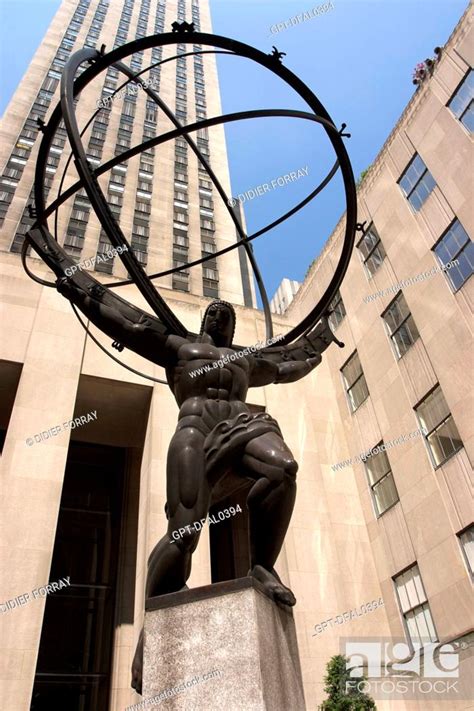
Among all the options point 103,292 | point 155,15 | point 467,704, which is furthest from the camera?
point 155,15

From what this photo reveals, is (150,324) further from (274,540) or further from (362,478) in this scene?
(362,478)

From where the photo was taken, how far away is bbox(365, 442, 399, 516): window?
18.5 meters

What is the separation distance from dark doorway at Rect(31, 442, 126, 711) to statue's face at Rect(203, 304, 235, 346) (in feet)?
52.9

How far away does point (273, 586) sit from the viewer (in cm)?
403

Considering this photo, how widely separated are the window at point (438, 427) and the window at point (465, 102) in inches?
362

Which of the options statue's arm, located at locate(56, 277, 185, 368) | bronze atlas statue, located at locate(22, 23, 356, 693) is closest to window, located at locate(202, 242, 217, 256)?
bronze atlas statue, located at locate(22, 23, 356, 693)

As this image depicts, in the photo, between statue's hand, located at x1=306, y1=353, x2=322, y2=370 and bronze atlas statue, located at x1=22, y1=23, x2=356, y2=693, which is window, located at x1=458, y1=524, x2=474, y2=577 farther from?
statue's hand, located at x1=306, y1=353, x2=322, y2=370

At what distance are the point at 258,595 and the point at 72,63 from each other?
5955 mm

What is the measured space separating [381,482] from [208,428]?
1589cm

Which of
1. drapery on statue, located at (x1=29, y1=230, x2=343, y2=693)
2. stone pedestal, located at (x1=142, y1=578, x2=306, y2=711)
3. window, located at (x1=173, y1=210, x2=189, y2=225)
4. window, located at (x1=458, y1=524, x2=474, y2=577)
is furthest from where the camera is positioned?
window, located at (x1=173, y1=210, x2=189, y2=225)

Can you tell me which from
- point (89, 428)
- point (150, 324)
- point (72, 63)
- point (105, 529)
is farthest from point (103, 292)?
point (105, 529)

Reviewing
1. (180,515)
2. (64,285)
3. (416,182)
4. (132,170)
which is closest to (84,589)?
(64,285)

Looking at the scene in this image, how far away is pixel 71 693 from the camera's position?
18.2 metres

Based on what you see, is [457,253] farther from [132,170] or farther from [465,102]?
[132,170]
